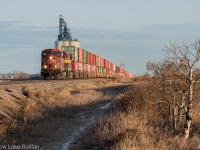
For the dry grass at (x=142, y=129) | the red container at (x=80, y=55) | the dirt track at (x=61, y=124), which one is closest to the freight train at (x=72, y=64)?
the red container at (x=80, y=55)

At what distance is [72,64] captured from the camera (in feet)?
177

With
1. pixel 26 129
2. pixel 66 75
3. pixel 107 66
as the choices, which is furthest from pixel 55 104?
pixel 107 66

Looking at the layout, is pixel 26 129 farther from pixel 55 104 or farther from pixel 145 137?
pixel 55 104

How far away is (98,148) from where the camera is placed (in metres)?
11.8

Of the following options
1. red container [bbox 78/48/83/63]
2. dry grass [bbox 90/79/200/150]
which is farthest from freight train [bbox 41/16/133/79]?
dry grass [bbox 90/79/200/150]

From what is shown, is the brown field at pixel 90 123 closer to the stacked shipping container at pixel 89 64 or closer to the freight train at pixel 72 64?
the freight train at pixel 72 64

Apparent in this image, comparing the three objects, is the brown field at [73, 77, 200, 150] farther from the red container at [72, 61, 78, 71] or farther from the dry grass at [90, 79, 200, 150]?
the red container at [72, 61, 78, 71]

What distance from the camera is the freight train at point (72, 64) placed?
149 ft

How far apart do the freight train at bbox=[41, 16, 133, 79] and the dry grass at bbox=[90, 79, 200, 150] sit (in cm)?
2509

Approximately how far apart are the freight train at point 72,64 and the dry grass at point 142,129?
25.1m

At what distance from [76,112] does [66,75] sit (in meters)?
30.0

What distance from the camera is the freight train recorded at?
1791 inches

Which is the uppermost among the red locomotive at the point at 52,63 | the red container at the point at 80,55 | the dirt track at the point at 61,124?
the red container at the point at 80,55

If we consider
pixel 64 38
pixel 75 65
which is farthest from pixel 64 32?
pixel 75 65
